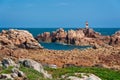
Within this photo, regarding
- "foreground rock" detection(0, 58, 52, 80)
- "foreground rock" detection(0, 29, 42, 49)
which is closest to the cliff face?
"foreground rock" detection(0, 29, 42, 49)

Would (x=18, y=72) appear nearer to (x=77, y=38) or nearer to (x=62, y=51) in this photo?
(x=62, y=51)

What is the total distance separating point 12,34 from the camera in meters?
68.6

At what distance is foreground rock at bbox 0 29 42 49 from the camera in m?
63.1

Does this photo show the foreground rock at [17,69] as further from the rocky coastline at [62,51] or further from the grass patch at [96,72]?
the rocky coastline at [62,51]

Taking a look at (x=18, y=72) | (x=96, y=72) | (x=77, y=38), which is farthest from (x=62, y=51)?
(x=18, y=72)

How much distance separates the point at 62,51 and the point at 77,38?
1427 inches

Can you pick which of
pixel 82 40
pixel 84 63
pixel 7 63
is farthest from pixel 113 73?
pixel 82 40

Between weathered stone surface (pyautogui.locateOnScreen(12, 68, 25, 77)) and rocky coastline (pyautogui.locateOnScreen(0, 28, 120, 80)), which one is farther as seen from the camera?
rocky coastline (pyautogui.locateOnScreen(0, 28, 120, 80))

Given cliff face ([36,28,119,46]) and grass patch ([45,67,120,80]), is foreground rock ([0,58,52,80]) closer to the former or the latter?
grass patch ([45,67,120,80])

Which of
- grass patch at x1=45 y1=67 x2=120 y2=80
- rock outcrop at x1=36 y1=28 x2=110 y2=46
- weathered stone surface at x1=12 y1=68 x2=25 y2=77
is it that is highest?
weathered stone surface at x1=12 y1=68 x2=25 y2=77

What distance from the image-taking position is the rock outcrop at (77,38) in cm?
9338

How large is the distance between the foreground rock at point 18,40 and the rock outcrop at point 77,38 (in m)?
25.3

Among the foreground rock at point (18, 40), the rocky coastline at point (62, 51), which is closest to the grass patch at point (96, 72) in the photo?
the rocky coastline at point (62, 51)

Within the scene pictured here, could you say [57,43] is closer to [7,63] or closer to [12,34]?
[12,34]
